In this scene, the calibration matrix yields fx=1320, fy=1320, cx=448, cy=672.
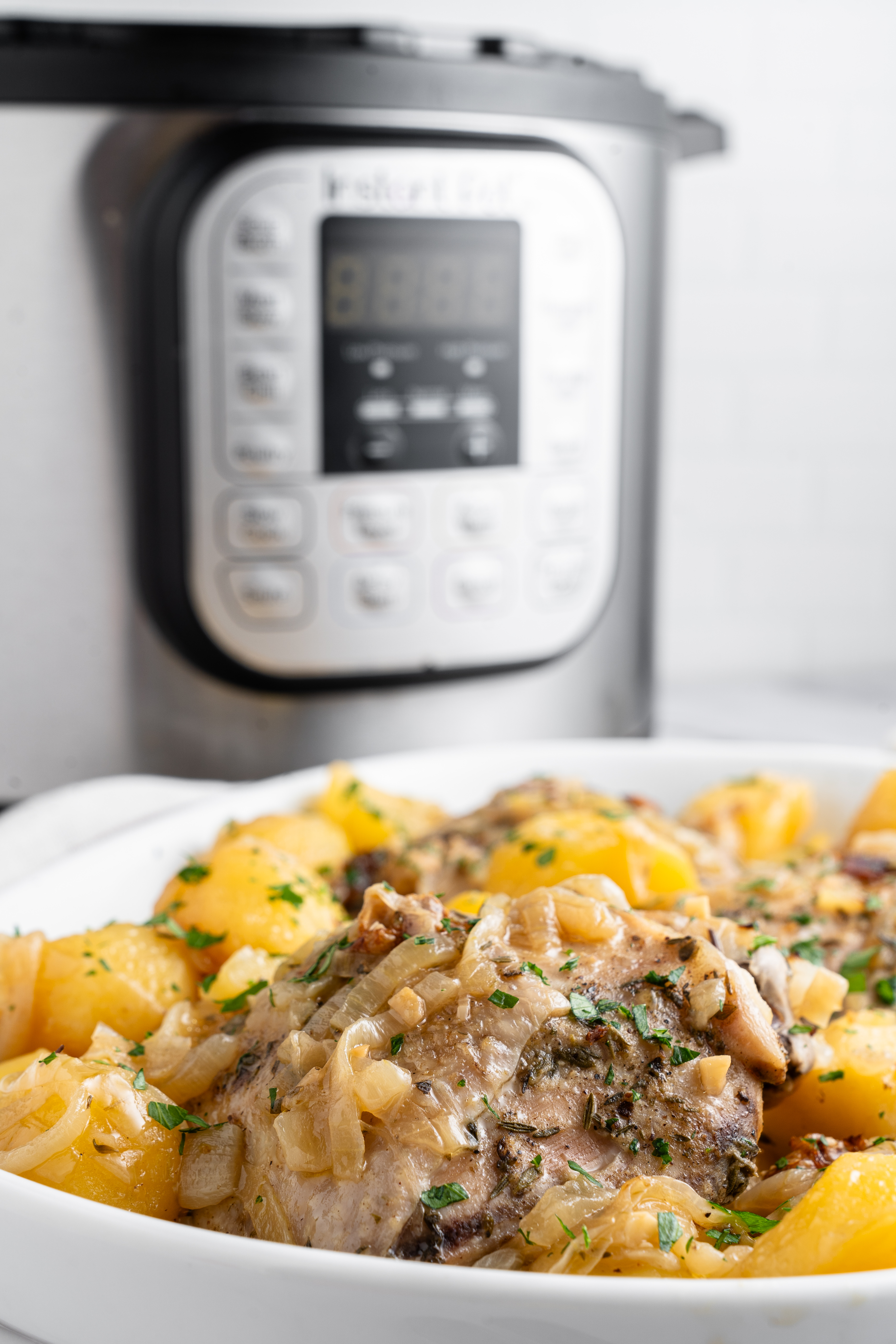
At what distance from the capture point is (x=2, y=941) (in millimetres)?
908

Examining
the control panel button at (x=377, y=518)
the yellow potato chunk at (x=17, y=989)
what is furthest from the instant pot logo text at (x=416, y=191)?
the yellow potato chunk at (x=17, y=989)

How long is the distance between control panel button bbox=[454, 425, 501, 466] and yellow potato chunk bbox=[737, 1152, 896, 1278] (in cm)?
87

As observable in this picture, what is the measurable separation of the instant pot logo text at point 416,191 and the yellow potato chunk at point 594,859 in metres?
0.61

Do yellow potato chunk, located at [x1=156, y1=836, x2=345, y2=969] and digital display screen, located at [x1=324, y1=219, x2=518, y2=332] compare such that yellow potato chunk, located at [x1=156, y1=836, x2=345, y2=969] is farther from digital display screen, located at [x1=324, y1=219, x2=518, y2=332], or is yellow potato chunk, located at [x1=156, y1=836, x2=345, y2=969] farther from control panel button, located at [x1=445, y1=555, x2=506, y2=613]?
digital display screen, located at [x1=324, y1=219, x2=518, y2=332]

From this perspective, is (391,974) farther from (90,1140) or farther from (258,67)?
(258,67)

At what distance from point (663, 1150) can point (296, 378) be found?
0.84m

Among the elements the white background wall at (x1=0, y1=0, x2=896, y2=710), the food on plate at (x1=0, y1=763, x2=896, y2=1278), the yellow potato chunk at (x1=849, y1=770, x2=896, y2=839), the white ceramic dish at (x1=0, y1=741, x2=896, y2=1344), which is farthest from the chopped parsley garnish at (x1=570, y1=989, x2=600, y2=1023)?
the white background wall at (x1=0, y1=0, x2=896, y2=710)

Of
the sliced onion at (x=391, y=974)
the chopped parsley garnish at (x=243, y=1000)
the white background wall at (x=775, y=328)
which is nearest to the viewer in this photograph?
the sliced onion at (x=391, y=974)

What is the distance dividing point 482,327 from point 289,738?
47cm

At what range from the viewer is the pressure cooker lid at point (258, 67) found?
1194mm

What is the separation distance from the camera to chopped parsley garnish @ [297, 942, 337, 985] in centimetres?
77

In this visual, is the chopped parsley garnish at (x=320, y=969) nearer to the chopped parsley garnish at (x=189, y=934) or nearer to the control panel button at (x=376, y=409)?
the chopped parsley garnish at (x=189, y=934)

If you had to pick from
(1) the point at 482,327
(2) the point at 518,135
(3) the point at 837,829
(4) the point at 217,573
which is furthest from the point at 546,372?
(3) the point at 837,829

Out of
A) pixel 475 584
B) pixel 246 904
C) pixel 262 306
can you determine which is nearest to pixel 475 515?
pixel 475 584
